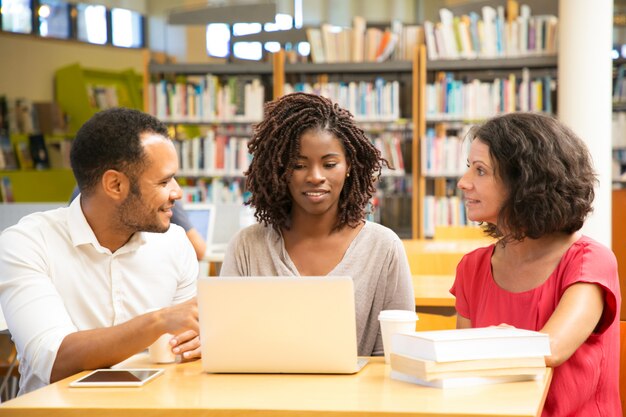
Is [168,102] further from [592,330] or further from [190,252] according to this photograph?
[592,330]

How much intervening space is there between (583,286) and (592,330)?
0.29 ft

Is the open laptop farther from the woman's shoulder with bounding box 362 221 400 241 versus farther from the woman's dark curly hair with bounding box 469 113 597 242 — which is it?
the woman's shoulder with bounding box 362 221 400 241

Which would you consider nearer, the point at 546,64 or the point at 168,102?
the point at 546,64

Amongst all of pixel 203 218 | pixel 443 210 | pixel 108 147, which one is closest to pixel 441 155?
pixel 443 210

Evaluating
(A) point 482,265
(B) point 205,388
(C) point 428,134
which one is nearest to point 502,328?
(A) point 482,265

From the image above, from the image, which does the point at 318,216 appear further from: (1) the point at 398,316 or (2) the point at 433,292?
(2) the point at 433,292

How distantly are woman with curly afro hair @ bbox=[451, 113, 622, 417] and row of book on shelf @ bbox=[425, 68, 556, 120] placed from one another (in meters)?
4.68

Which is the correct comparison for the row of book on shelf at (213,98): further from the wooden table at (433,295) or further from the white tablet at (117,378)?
the white tablet at (117,378)

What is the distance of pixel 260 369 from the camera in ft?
5.74

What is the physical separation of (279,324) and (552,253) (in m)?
0.63

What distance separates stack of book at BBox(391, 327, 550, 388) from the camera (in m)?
1.58

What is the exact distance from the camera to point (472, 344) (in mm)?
1600

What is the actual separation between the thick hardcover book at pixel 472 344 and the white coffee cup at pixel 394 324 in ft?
0.56

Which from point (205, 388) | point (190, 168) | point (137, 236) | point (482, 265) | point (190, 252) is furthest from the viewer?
point (190, 168)
